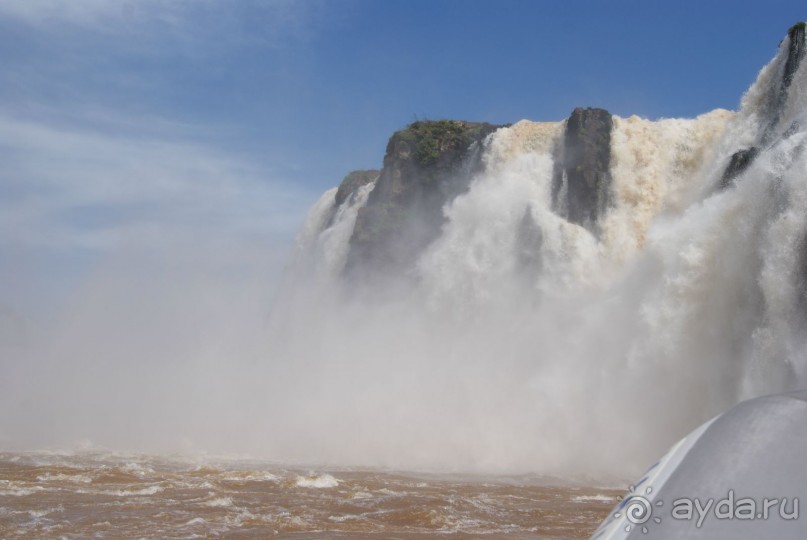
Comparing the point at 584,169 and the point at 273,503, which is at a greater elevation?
the point at 584,169

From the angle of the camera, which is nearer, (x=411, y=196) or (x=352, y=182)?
(x=411, y=196)

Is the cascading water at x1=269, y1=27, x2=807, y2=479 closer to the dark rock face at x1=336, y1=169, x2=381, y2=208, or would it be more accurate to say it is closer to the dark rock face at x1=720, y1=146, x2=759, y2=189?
the dark rock face at x1=720, y1=146, x2=759, y2=189

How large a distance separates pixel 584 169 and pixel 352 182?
1353 centimetres

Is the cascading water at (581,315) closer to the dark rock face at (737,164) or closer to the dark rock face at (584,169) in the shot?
the dark rock face at (737,164)

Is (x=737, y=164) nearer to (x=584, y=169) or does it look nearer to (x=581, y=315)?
(x=581, y=315)

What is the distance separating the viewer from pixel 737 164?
604 inches

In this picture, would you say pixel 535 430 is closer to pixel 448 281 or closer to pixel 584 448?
pixel 584 448

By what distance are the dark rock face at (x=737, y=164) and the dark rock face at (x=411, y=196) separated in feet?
38.7

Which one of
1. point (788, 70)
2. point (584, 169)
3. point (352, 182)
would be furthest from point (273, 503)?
point (352, 182)

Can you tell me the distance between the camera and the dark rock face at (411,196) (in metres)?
27.3

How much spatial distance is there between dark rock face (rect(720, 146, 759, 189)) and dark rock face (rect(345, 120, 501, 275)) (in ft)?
38.7

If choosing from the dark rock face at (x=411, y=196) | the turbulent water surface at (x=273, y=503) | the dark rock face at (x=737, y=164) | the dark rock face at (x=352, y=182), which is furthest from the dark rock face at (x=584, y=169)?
the dark rock face at (x=352, y=182)

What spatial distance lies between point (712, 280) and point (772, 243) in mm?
1464

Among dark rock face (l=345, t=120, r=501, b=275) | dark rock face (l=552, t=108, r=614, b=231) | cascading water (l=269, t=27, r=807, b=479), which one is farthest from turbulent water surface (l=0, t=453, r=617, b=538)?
dark rock face (l=345, t=120, r=501, b=275)
